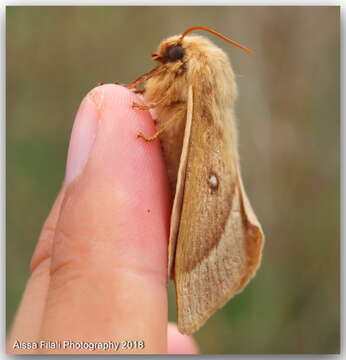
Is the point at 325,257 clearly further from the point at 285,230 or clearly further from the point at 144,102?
the point at 144,102

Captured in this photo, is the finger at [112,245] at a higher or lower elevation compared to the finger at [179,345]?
higher

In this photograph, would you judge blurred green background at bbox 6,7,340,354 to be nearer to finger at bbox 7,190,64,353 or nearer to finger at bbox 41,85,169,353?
finger at bbox 7,190,64,353

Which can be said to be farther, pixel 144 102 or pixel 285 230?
pixel 285 230

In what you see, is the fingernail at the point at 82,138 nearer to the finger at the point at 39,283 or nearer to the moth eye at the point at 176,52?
the finger at the point at 39,283

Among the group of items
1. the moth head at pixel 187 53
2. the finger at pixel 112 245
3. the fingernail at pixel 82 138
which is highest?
the moth head at pixel 187 53

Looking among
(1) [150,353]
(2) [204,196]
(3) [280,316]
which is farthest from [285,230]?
(1) [150,353]

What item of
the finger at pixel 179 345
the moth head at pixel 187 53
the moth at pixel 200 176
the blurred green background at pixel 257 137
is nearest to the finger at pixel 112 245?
the moth at pixel 200 176

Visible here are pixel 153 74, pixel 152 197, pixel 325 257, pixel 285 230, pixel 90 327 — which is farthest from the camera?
pixel 285 230

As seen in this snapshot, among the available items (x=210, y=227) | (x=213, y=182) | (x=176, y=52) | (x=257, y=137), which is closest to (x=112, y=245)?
(x=210, y=227)
